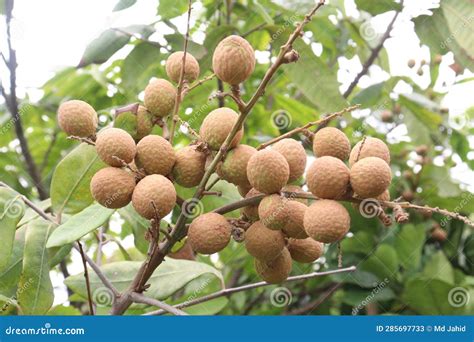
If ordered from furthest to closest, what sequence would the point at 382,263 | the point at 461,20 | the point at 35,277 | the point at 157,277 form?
the point at 382,263 → the point at 461,20 → the point at 157,277 → the point at 35,277

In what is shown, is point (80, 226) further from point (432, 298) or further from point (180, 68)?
point (432, 298)

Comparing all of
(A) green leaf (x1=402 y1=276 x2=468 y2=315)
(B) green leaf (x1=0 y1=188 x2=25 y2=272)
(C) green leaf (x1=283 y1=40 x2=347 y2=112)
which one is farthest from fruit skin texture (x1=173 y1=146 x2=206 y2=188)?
(A) green leaf (x1=402 y1=276 x2=468 y2=315)

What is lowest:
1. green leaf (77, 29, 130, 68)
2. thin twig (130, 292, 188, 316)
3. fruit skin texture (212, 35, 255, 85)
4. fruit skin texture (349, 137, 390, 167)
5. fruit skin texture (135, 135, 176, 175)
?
thin twig (130, 292, 188, 316)

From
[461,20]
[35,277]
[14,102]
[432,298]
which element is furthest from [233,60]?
[432,298]

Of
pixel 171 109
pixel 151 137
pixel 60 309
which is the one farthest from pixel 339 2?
pixel 60 309

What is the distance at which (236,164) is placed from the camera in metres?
0.99

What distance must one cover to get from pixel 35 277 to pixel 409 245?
4.05ft

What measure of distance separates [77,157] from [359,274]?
41.0 inches

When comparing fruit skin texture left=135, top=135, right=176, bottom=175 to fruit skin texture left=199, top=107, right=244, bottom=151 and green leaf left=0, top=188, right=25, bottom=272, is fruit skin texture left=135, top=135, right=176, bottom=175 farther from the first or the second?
green leaf left=0, top=188, right=25, bottom=272

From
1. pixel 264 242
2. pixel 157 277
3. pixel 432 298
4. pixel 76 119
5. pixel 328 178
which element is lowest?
pixel 432 298

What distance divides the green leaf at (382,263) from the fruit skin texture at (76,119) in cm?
110

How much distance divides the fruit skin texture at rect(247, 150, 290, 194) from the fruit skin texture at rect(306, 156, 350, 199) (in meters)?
0.04

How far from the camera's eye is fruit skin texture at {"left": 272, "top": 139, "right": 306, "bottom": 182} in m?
1.02

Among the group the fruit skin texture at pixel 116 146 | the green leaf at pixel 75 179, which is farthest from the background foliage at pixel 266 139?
the fruit skin texture at pixel 116 146
